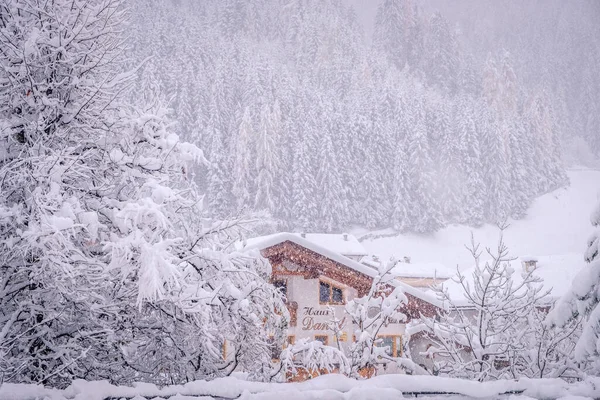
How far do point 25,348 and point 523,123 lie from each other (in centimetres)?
8489

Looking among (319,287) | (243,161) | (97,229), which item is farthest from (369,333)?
(243,161)

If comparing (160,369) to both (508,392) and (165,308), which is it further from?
(508,392)

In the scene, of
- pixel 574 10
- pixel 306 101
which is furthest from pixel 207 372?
pixel 574 10

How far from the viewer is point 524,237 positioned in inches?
2365

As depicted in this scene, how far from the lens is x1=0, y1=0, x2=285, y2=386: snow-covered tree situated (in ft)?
18.9

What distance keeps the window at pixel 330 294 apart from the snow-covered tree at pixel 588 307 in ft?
44.5

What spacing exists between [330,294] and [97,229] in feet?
49.4

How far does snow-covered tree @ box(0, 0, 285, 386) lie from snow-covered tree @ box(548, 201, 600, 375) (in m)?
4.47

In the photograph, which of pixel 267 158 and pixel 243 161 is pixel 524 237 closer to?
pixel 267 158

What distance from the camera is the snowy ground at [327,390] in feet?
9.74

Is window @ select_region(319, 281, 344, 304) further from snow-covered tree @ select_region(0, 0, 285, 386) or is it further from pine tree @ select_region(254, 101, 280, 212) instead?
pine tree @ select_region(254, 101, 280, 212)

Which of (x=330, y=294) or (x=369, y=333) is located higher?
(x=369, y=333)

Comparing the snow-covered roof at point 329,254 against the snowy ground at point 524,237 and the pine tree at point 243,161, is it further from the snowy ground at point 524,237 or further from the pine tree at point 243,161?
the pine tree at point 243,161

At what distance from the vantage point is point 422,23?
383ft
